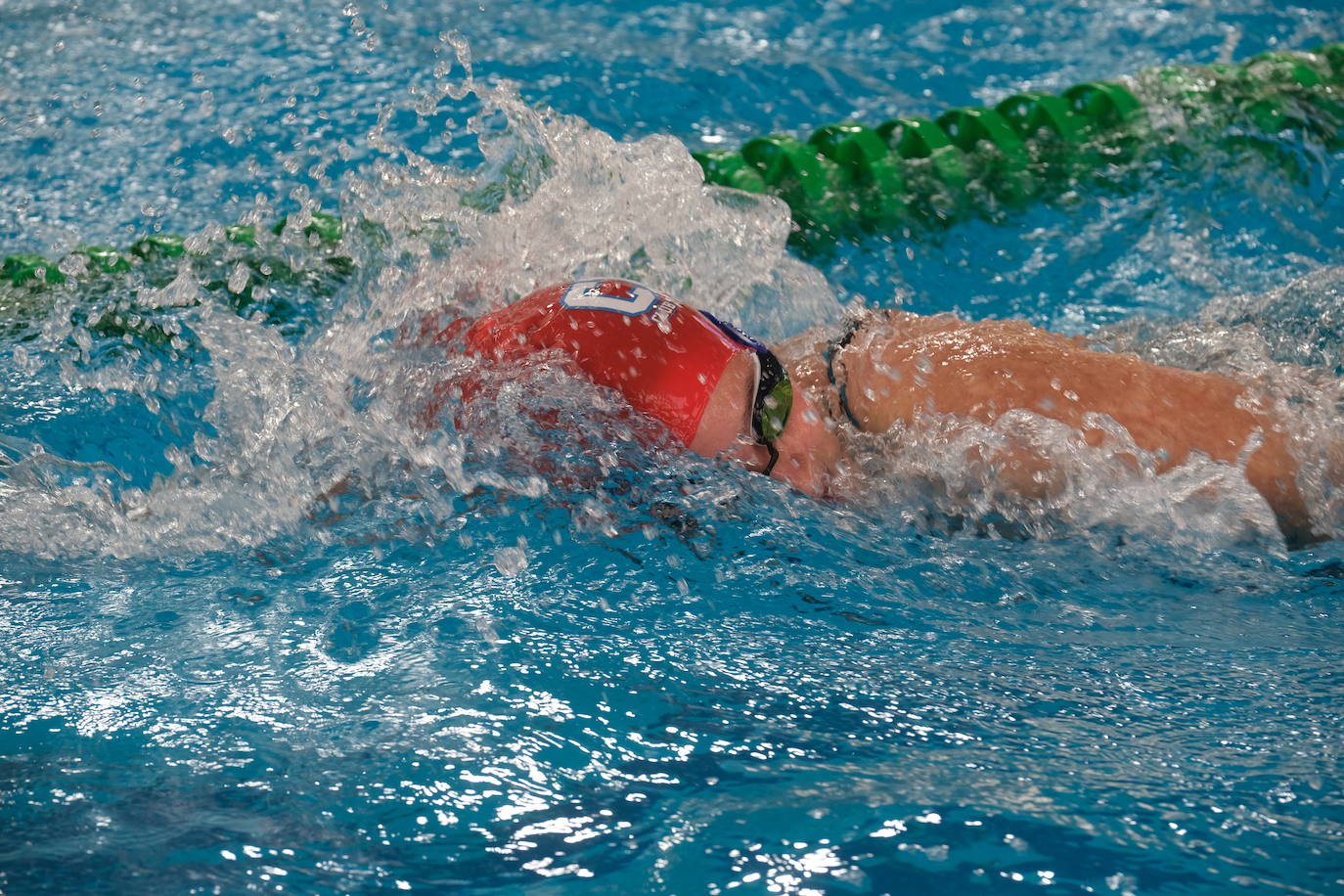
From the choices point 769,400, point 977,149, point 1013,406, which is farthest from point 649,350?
point 977,149

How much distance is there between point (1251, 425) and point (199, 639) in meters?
1.64

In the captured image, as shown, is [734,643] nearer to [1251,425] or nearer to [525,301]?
[525,301]

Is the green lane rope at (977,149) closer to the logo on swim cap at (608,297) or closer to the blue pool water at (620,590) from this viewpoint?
the blue pool water at (620,590)

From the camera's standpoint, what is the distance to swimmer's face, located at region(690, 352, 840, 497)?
6.37 feet

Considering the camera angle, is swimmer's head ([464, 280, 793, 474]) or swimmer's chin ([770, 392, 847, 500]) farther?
swimmer's chin ([770, 392, 847, 500])

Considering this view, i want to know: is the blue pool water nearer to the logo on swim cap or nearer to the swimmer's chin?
the swimmer's chin

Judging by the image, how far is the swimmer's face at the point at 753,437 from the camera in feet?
6.37

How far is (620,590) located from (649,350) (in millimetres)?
386

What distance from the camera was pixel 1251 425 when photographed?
194cm

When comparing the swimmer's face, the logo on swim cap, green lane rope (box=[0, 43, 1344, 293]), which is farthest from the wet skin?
green lane rope (box=[0, 43, 1344, 293])

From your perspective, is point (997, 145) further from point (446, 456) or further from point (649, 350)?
point (446, 456)

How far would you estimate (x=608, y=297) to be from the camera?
6.48 feet

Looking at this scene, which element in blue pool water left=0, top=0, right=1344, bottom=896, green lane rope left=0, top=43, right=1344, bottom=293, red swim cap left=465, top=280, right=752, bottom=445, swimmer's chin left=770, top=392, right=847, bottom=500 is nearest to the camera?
blue pool water left=0, top=0, right=1344, bottom=896

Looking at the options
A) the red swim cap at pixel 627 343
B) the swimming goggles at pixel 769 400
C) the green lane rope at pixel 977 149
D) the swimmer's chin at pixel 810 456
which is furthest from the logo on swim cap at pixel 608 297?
the green lane rope at pixel 977 149
